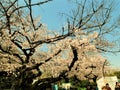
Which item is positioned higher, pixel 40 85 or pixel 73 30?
pixel 73 30

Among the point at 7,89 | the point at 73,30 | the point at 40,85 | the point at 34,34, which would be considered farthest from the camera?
the point at 7,89

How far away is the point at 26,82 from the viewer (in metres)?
22.9

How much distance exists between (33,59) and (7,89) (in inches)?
219

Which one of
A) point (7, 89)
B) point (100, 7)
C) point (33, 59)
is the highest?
point (100, 7)

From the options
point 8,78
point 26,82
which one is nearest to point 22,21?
point 26,82

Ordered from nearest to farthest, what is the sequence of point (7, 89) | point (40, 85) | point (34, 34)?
point (34, 34) → point (40, 85) → point (7, 89)

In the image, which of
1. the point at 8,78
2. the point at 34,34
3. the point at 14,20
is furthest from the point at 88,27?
the point at 8,78

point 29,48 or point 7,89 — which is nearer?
point 29,48

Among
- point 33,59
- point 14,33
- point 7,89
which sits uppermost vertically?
point 14,33

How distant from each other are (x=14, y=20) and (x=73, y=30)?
4.93 metres

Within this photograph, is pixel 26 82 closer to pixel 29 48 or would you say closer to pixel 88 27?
pixel 29 48

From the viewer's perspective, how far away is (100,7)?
20156mm

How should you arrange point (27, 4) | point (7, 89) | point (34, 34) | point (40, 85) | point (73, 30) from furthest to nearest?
point (7, 89), point (40, 85), point (34, 34), point (73, 30), point (27, 4)

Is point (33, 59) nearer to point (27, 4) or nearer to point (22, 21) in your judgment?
point (22, 21)
